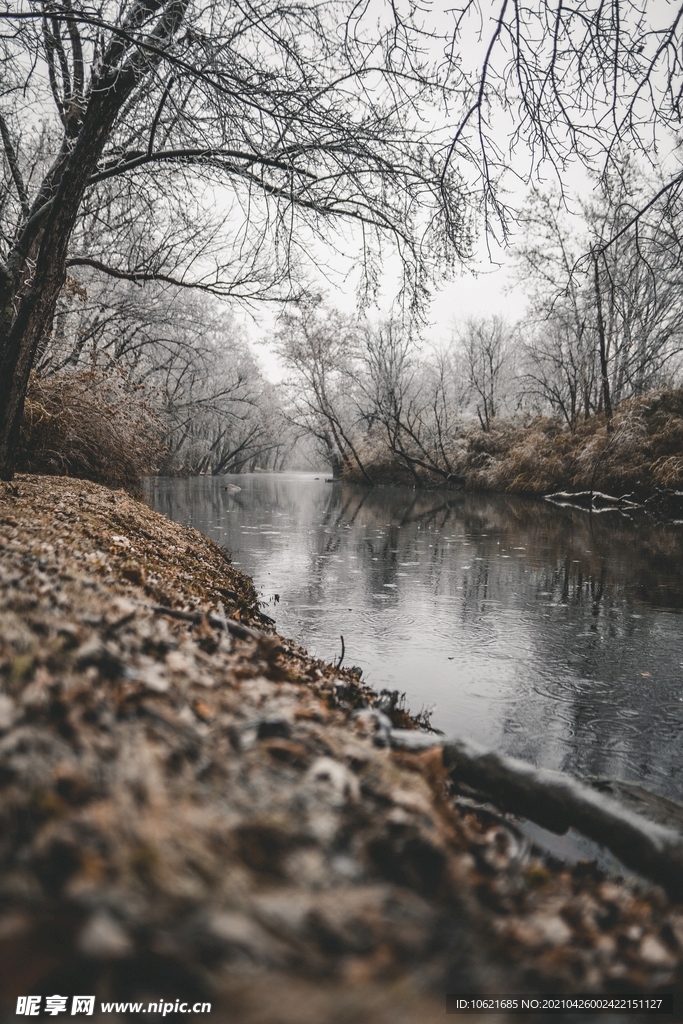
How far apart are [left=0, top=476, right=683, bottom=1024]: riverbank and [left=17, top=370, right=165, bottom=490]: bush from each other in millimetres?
9329

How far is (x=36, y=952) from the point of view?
Result: 900mm

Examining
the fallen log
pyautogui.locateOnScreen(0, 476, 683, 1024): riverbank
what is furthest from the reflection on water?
the fallen log

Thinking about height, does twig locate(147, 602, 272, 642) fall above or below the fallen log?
below

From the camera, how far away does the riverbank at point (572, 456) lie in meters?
15.9

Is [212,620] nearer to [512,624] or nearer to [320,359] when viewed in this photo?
[512,624]

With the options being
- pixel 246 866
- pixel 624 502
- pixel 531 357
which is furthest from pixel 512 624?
pixel 531 357

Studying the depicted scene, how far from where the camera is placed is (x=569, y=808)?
229 cm

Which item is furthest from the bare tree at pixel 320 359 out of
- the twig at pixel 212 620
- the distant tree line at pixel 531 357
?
the twig at pixel 212 620

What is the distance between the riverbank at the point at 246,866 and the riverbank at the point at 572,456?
15786 millimetres

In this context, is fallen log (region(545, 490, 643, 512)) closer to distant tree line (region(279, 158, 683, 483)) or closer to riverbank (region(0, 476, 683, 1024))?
distant tree line (region(279, 158, 683, 483))

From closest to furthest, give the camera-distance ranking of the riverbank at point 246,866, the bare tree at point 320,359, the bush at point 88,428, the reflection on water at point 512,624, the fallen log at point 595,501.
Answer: the riverbank at point 246,866, the reflection on water at point 512,624, the bush at point 88,428, the fallen log at point 595,501, the bare tree at point 320,359

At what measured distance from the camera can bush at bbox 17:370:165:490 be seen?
1016 centimetres

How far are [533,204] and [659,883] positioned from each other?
22.8 m

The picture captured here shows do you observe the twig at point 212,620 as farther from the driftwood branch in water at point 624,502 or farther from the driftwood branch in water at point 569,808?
the driftwood branch in water at point 624,502
